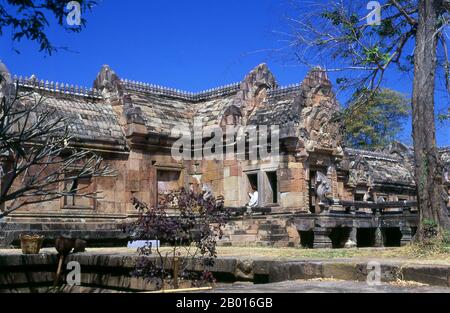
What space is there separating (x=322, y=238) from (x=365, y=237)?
345 cm

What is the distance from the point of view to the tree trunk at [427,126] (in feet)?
37.3

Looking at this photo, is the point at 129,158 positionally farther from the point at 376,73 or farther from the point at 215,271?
the point at 215,271

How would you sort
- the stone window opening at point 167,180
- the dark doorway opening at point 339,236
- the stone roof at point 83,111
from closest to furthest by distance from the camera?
the dark doorway opening at point 339,236, the stone roof at point 83,111, the stone window opening at point 167,180

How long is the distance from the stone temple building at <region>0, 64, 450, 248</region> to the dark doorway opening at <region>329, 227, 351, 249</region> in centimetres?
3

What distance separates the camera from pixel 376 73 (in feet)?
41.9

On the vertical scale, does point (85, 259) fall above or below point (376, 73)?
below

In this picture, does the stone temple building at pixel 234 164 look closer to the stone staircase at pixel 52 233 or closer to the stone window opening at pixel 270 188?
the stone window opening at pixel 270 188

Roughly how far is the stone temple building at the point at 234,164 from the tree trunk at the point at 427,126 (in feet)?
20.8

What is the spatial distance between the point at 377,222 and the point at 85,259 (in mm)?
11397

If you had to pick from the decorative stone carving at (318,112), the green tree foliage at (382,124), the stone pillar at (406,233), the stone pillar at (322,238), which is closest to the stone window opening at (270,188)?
the decorative stone carving at (318,112)

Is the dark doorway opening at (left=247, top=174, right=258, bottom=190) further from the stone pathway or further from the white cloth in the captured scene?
the stone pathway

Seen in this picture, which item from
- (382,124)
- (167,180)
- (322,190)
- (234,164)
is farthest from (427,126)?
(382,124)

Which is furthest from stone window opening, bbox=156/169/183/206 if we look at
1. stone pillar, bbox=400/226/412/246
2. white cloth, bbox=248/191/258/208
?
stone pillar, bbox=400/226/412/246
